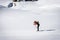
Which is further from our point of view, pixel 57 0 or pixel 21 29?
Answer: pixel 57 0

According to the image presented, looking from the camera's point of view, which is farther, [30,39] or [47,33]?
[47,33]

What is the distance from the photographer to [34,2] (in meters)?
16.0

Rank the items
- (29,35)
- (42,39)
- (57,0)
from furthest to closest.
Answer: (57,0) → (29,35) → (42,39)

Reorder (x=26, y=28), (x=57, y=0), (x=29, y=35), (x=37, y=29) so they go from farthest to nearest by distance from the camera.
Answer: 1. (x=57, y=0)
2. (x=26, y=28)
3. (x=37, y=29)
4. (x=29, y=35)

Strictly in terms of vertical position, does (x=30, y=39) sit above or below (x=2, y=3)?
above

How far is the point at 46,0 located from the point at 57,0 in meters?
0.93

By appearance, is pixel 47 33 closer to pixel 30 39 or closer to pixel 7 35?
pixel 30 39

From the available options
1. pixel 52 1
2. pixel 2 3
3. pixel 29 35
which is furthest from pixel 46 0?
pixel 29 35

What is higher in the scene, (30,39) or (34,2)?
(30,39)

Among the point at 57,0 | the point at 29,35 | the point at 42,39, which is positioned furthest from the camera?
the point at 57,0

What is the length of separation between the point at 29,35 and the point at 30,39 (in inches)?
18.6

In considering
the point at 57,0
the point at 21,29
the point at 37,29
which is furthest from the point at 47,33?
the point at 57,0

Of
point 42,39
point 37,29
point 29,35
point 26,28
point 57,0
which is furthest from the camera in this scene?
point 57,0

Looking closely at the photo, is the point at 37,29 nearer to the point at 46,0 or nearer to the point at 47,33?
the point at 47,33
